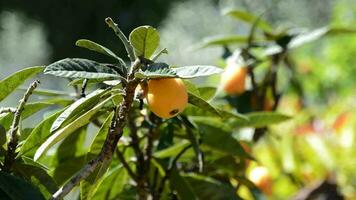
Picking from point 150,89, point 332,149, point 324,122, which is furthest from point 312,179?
point 150,89

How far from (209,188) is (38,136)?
31 cm

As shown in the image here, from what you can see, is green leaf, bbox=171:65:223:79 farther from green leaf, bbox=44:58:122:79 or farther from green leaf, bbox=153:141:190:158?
green leaf, bbox=153:141:190:158

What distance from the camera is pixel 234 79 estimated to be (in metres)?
1.32

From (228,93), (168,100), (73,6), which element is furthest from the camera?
(73,6)

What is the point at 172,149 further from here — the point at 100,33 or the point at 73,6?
the point at 73,6

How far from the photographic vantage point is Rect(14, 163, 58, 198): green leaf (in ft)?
2.39

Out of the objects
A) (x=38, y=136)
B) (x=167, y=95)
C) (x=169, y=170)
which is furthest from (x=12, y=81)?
(x=169, y=170)

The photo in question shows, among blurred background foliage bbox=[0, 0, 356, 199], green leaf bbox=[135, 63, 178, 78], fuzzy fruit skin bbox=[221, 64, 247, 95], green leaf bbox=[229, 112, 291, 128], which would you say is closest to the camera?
green leaf bbox=[135, 63, 178, 78]

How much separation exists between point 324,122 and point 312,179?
0.33 metres

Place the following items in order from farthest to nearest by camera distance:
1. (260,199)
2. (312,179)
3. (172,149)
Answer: (312,179), (260,199), (172,149)

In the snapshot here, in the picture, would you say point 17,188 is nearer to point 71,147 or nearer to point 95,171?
point 95,171

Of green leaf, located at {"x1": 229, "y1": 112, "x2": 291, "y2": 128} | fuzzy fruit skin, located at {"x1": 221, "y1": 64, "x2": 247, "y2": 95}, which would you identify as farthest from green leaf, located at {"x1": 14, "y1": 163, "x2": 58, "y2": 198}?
fuzzy fruit skin, located at {"x1": 221, "y1": 64, "x2": 247, "y2": 95}

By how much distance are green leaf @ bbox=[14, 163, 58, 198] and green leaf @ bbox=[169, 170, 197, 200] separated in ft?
0.83

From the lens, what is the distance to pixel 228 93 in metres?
1.35
